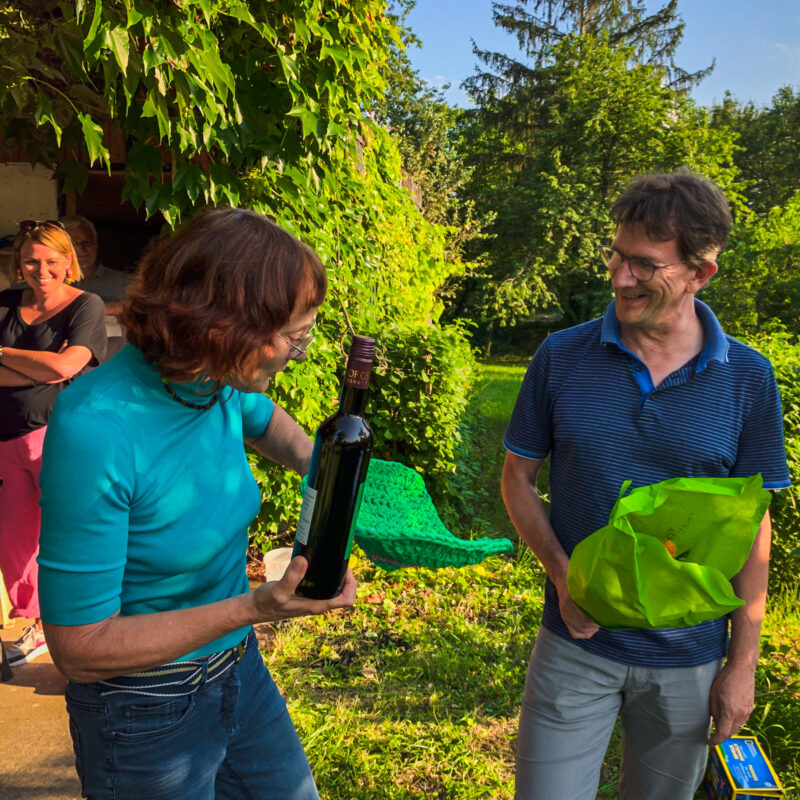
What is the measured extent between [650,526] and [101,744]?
1.17 metres

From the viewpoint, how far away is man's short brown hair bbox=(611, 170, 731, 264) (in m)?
1.68

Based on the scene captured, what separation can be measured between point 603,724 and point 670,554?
741mm

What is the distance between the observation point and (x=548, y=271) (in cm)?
2186

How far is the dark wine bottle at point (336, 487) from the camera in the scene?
3.67 feet

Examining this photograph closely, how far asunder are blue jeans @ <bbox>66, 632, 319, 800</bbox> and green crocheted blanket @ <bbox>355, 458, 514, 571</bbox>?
0.42 meters

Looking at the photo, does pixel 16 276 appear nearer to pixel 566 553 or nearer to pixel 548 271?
pixel 566 553

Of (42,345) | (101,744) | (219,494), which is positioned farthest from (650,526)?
(42,345)

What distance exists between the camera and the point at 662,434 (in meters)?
1.65

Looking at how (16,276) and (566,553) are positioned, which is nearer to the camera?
(566,553)

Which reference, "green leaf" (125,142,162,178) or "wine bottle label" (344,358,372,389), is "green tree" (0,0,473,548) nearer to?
"green leaf" (125,142,162,178)

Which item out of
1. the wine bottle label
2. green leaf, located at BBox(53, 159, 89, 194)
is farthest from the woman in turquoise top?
green leaf, located at BBox(53, 159, 89, 194)

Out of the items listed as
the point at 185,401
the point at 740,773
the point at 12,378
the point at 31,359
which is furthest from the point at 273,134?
the point at 740,773

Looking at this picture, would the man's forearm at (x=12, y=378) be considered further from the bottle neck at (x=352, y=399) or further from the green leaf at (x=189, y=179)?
the bottle neck at (x=352, y=399)

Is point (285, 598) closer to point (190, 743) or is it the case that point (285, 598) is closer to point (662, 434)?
point (190, 743)
